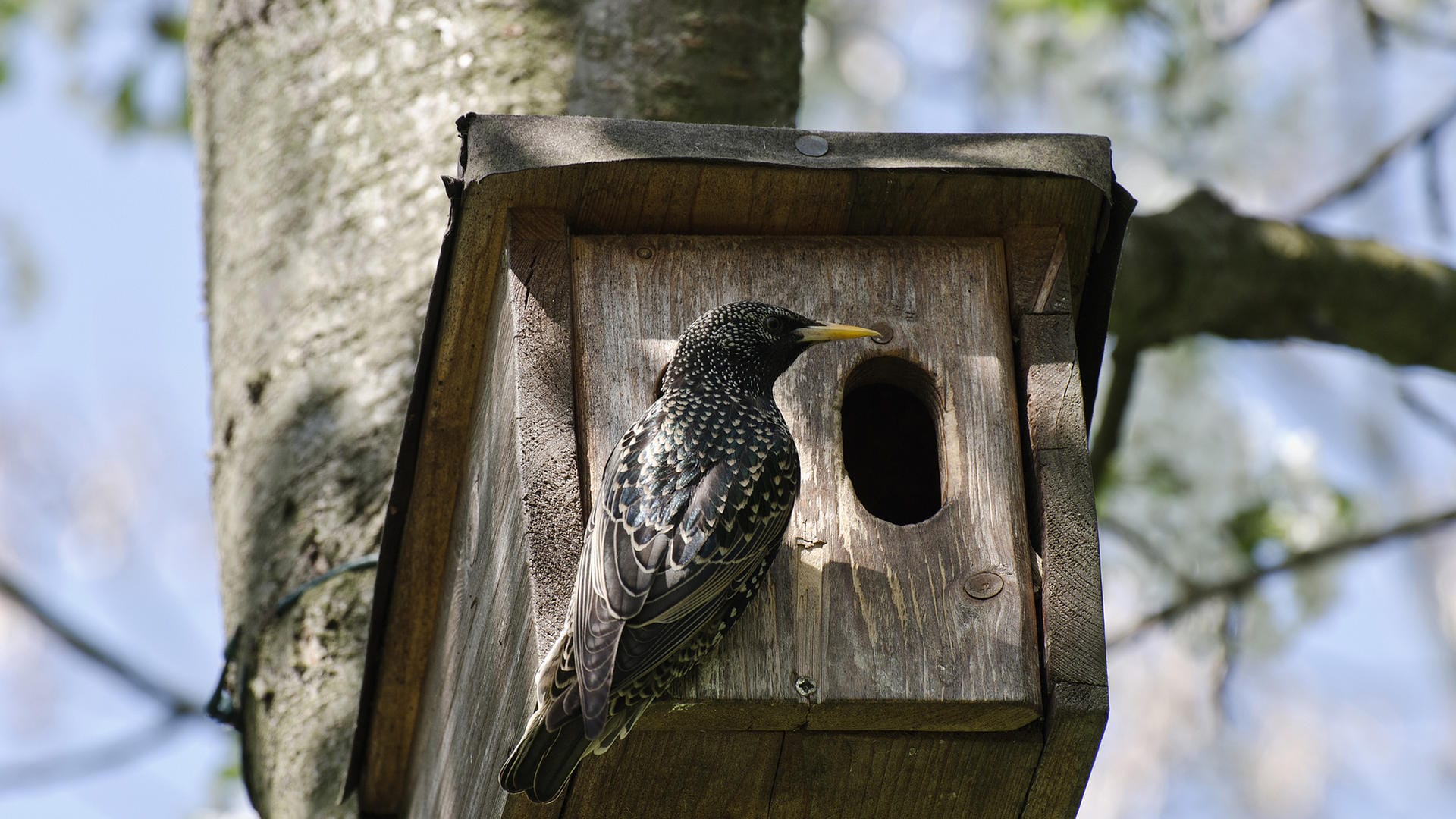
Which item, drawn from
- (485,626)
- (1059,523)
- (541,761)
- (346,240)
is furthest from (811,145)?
(346,240)

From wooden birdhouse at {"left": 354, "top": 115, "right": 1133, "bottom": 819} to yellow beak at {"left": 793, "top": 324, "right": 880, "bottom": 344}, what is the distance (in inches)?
4.5

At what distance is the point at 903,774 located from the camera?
253 centimetres

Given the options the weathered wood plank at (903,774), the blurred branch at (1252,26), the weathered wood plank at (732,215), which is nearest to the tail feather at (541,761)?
the weathered wood plank at (732,215)

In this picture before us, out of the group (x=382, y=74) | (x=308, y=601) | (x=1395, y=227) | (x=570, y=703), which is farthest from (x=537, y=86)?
(x=1395, y=227)

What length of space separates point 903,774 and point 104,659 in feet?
7.18

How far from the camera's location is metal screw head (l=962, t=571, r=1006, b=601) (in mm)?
2500

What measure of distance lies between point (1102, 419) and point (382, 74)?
6.49ft

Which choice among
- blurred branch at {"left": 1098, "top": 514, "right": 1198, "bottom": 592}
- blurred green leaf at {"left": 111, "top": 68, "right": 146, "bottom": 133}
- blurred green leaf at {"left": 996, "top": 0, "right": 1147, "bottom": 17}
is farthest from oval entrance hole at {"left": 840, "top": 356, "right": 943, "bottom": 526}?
blurred green leaf at {"left": 111, "top": 68, "right": 146, "bottom": 133}

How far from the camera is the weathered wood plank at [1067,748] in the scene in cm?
238

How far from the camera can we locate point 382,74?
12.6 ft

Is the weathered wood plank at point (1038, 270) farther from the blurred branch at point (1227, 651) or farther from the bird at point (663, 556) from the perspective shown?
the blurred branch at point (1227, 651)

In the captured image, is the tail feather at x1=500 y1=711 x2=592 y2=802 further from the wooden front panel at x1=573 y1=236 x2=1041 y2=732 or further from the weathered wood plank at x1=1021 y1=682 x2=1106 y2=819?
the weathered wood plank at x1=1021 y1=682 x2=1106 y2=819

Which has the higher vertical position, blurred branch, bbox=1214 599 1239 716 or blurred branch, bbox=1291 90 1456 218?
blurred branch, bbox=1291 90 1456 218

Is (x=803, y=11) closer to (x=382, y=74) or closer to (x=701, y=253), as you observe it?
(x=382, y=74)
